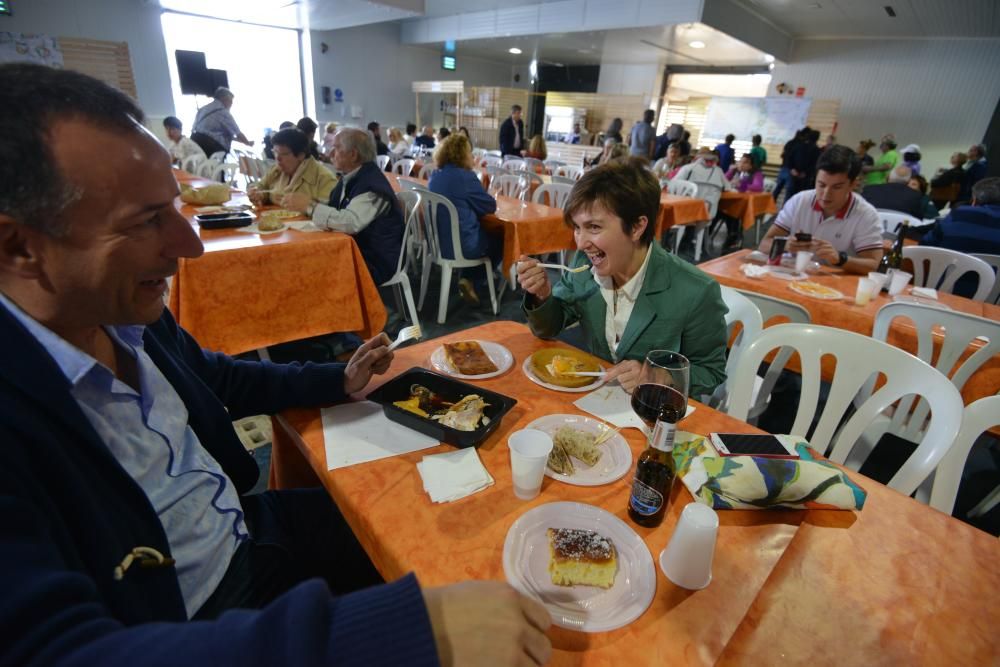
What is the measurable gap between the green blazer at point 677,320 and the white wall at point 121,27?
11055mm

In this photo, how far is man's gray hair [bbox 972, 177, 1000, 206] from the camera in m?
2.95

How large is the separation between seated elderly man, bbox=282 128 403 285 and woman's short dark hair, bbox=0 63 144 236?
2167 millimetres

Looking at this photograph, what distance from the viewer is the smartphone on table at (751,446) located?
945 mm

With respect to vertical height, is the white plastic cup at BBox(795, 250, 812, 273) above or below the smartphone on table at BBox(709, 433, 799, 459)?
above

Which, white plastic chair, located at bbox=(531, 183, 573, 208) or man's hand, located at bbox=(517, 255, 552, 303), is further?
white plastic chair, located at bbox=(531, 183, 573, 208)

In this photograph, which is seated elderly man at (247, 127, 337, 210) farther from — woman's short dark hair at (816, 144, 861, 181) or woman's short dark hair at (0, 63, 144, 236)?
woman's short dark hair at (816, 144, 861, 181)

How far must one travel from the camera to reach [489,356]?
141 centimetres

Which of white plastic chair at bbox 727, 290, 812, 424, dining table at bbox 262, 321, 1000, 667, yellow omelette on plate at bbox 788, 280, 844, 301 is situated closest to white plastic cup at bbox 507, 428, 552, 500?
dining table at bbox 262, 321, 1000, 667

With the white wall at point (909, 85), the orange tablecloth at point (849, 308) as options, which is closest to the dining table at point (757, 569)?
the orange tablecloth at point (849, 308)

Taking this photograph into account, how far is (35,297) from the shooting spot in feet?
2.11

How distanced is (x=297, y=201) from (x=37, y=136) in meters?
2.74

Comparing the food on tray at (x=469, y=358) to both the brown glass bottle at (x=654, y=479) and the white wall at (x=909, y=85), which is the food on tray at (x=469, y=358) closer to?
the brown glass bottle at (x=654, y=479)

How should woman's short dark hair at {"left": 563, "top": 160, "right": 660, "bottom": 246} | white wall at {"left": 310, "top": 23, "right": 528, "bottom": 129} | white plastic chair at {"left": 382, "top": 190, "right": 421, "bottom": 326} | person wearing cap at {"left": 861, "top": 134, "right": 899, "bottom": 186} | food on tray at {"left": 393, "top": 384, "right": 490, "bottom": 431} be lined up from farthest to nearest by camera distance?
white wall at {"left": 310, "top": 23, "right": 528, "bottom": 129}
person wearing cap at {"left": 861, "top": 134, "right": 899, "bottom": 186}
white plastic chair at {"left": 382, "top": 190, "right": 421, "bottom": 326}
woman's short dark hair at {"left": 563, "top": 160, "right": 660, "bottom": 246}
food on tray at {"left": 393, "top": 384, "right": 490, "bottom": 431}

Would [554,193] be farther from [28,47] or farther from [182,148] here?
[28,47]
